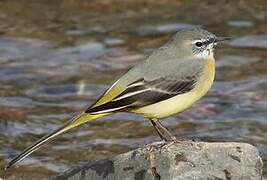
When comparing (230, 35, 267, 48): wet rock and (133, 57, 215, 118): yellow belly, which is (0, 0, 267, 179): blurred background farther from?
(133, 57, 215, 118): yellow belly

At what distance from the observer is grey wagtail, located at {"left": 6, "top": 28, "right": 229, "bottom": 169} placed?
364 inches

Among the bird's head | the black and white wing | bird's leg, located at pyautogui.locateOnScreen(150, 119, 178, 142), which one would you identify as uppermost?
the bird's head

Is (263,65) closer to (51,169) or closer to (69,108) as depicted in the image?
(69,108)

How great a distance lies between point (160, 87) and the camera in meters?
9.42

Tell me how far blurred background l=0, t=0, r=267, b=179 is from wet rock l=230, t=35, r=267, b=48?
0.02 metres

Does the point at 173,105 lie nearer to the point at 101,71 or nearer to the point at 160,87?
the point at 160,87

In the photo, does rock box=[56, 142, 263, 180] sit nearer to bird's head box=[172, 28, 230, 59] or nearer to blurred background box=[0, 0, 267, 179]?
bird's head box=[172, 28, 230, 59]

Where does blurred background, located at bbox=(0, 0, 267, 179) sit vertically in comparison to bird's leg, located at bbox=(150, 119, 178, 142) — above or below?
above

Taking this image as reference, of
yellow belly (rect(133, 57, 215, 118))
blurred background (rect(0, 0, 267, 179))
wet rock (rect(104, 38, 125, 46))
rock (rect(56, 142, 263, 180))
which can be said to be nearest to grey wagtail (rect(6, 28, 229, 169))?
yellow belly (rect(133, 57, 215, 118))

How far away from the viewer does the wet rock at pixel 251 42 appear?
1591 centimetres

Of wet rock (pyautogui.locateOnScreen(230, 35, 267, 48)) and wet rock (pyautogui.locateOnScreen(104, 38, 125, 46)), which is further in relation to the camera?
wet rock (pyautogui.locateOnScreen(104, 38, 125, 46))

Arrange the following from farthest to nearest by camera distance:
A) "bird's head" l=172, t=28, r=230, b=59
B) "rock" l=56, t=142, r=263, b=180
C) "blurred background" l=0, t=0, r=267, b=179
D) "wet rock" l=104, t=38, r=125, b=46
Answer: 1. "wet rock" l=104, t=38, r=125, b=46
2. "blurred background" l=0, t=0, r=267, b=179
3. "bird's head" l=172, t=28, r=230, b=59
4. "rock" l=56, t=142, r=263, b=180

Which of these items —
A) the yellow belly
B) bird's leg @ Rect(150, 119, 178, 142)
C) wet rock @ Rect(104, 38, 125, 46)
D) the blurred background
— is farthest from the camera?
wet rock @ Rect(104, 38, 125, 46)

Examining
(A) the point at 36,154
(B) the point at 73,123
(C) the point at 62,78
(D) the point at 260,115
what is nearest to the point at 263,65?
(D) the point at 260,115
